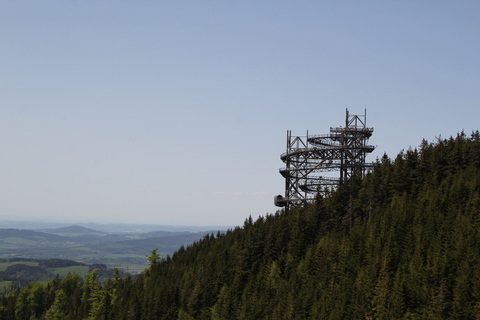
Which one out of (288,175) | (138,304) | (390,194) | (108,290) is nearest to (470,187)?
(390,194)

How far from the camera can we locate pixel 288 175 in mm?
119188

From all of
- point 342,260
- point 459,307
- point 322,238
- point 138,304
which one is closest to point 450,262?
point 459,307

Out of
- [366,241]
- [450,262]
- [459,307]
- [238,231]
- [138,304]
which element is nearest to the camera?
[459,307]

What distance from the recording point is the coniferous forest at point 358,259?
64.4 m

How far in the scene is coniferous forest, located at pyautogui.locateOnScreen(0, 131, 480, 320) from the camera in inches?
2537

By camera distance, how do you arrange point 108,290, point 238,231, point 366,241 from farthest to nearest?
point 108,290 → point 238,231 → point 366,241

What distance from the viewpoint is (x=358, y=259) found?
76.2 metres

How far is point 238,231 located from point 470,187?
51.8 metres

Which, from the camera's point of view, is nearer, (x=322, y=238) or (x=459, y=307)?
(x=459, y=307)

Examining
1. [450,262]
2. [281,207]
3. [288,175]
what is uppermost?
[288,175]

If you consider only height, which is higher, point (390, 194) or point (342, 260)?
point (390, 194)

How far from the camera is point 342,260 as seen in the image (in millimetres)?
78312

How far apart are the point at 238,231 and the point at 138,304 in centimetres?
2679

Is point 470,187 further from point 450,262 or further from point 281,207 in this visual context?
point 281,207
